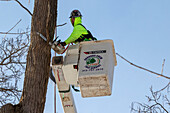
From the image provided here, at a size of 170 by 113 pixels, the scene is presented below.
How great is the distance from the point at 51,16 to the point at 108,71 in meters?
0.96

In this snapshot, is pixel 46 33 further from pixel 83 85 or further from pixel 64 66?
pixel 83 85

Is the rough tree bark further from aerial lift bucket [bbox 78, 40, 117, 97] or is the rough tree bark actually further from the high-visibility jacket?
aerial lift bucket [bbox 78, 40, 117, 97]

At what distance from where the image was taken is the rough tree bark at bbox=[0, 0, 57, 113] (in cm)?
346

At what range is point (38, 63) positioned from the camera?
12.1 ft

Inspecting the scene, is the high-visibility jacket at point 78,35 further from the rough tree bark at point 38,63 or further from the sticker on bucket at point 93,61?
the sticker on bucket at point 93,61

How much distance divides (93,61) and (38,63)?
2.08ft

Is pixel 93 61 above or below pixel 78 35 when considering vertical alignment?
below

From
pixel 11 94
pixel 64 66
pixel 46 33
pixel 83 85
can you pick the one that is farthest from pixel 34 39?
pixel 11 94

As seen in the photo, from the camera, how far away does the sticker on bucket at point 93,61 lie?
12.5ft

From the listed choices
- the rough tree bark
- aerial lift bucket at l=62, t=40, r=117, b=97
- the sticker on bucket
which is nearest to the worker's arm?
aerial lift bucket at l=62, t=40, r=117, b=97

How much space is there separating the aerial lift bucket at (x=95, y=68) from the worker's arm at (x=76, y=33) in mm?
189

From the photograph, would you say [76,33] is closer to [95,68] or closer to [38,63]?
[95,68]

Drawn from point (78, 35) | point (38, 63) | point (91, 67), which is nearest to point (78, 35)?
point (78, 35)

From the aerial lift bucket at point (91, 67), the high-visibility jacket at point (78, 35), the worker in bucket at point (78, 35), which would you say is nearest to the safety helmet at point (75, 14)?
the worker in bucket at point (78, 35)
